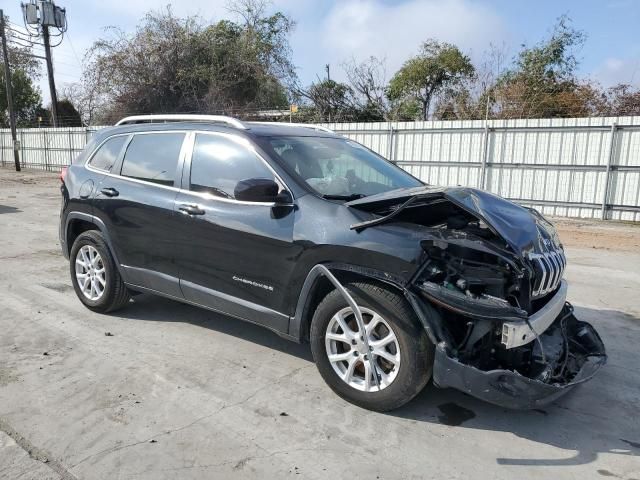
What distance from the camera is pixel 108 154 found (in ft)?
17.1

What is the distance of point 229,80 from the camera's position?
27.5m

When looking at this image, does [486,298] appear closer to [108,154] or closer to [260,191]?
[260,191]

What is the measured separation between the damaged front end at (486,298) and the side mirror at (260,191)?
1.92 feet

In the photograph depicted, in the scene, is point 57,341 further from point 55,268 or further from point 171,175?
point 55,268

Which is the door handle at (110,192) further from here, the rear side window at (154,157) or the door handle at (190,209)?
the door handle at (190,209)

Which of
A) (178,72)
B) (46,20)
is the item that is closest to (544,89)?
(178,72)

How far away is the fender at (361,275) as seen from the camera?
3.07 metres

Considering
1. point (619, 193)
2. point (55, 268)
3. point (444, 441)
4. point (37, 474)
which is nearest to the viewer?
point (37, 474)

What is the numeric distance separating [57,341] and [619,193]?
12875 mm

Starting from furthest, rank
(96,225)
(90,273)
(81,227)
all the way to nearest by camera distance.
→ (81,227)
(90,273)
(96,225)

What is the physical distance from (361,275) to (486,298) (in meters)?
0.77

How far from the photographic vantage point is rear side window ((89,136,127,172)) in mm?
5129

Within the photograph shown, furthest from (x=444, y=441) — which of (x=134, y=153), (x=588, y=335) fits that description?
(x=134, y=153)

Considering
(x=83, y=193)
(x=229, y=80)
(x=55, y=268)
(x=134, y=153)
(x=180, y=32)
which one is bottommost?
(x=55, y=268)
